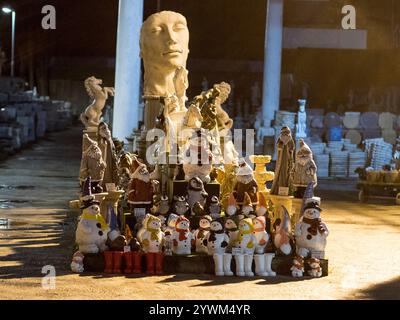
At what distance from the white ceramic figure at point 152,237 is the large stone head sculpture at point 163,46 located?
4.17 m

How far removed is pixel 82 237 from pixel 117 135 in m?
10.4

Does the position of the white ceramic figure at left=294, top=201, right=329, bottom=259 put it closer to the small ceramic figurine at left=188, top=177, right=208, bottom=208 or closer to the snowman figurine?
the snowman figurine

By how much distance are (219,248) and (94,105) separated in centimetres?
482

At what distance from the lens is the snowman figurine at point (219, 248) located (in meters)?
10.2

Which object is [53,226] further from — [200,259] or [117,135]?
[117,135]

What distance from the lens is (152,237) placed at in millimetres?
10297

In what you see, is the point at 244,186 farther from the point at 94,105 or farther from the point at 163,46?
the point at 94,105

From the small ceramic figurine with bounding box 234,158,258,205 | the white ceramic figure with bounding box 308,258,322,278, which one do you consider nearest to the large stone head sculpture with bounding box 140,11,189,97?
the small ceramic figurine with bounding box 234,158,258,205

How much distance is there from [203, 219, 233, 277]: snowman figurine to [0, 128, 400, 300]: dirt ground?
0.64ft

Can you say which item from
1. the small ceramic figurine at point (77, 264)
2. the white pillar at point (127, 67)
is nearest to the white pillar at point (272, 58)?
the white pillar at point (127, 67)

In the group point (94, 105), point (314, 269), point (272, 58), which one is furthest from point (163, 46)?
point (272, 58)

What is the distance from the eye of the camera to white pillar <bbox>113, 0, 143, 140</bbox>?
65.7 ft

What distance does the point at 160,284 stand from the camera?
9602 millimetres

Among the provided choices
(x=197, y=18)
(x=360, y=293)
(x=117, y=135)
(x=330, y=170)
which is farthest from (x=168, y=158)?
(x=197, y=18)
